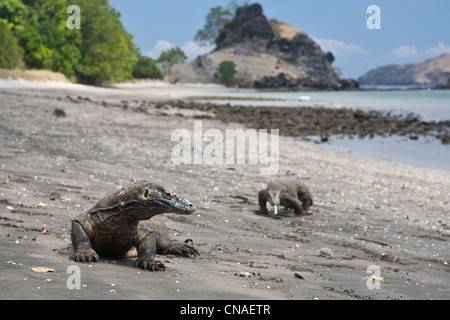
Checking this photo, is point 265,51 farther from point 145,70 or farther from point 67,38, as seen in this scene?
point 67,38

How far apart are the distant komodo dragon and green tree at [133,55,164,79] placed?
319 feet

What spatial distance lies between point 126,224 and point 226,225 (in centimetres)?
331

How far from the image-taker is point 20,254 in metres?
5.17

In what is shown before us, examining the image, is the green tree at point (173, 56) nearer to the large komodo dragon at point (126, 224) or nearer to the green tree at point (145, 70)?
the green tree at point (145, 70)

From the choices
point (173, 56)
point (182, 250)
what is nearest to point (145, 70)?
point (173, 56)

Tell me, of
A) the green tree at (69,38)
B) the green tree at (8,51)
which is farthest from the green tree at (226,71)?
the green tree at (8,51)

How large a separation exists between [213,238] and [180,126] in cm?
1771

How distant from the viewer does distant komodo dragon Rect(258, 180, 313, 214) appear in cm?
1002

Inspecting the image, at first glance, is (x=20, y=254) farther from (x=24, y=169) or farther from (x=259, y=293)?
(x=24, y=169)

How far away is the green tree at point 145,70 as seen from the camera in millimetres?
105750

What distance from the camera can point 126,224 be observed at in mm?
5523

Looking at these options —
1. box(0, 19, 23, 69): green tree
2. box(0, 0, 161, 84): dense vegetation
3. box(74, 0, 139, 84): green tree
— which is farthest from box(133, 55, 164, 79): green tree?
box(0, 19, 23, 69): green tree

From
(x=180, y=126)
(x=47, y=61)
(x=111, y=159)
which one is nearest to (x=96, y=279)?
(x=111, y=159)

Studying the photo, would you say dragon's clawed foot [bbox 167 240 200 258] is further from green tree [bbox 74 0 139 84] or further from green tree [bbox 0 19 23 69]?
green tree [bbox 74 0 139 84]
